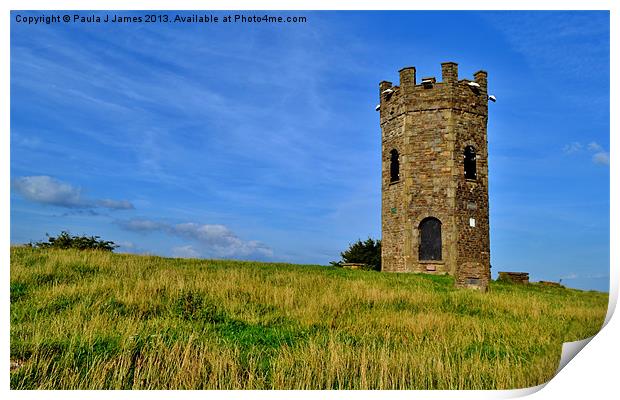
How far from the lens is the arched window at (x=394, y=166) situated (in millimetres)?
22397

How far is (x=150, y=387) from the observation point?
5.12m

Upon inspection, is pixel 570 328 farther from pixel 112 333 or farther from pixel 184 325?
pixel 112 333

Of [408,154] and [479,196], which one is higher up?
[408,154]

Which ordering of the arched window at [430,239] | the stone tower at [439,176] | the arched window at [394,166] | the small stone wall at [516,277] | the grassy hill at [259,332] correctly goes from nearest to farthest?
the grassy hill at [259,332] → the small stone wall at [516,277] → the stone tower at [439,176] → the arched window at [430,239] → the arched window at [394,166]

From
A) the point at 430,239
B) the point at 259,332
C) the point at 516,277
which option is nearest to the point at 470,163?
the point at 430,239

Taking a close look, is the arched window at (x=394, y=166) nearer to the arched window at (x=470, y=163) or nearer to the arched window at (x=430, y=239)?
the arched window at (x=430, y=239)

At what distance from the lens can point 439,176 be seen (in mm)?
20828

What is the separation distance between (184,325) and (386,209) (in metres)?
16.2

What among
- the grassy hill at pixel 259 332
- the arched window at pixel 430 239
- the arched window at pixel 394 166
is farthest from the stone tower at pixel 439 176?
the grassy hill at pixel 259 332

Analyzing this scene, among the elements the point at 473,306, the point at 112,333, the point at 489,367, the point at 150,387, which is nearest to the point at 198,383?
the point at 150,387

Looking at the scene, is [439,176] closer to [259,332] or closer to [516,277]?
[516,277]

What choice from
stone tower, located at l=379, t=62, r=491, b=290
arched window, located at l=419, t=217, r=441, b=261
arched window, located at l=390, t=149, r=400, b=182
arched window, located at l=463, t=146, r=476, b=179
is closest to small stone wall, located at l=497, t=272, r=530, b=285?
stone tower, located at l=379, t=62, r=491, b=290

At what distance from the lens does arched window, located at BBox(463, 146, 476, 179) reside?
854 inches

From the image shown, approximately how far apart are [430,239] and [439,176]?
2728mm
